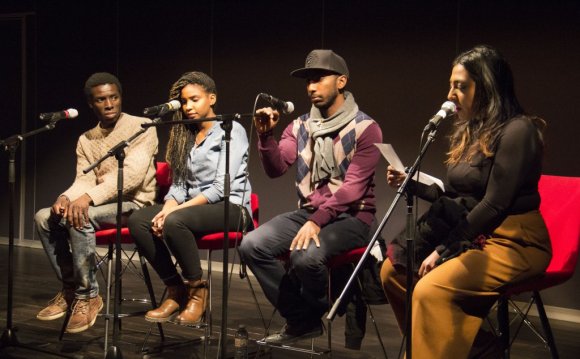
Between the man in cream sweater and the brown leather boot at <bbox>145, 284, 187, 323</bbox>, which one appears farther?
the man in cream sweater

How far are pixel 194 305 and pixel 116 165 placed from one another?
103 centimetres

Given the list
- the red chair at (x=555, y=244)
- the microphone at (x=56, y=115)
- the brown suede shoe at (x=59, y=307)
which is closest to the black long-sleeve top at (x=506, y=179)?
the red chair at (x=555, y=244)

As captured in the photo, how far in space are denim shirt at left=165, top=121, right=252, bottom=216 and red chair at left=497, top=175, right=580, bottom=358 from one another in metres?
1.41

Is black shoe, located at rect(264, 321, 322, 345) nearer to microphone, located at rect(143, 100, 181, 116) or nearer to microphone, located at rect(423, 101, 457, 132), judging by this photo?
microphone, located at rect(143, 100, 181, 116)

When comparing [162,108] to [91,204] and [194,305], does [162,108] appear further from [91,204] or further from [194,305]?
[91,204]


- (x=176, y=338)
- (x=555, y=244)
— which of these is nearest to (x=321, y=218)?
(x=555, y=244)

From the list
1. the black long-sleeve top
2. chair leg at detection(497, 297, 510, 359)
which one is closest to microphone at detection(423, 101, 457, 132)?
the black long-sleeve top

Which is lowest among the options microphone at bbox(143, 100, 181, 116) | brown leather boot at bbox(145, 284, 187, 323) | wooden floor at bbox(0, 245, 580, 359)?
wooden floor at bbox(0, 245, 580, 359)

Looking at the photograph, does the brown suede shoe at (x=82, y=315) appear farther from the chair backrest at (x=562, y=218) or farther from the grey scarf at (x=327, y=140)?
the chair backrest at (x=562, y=218)

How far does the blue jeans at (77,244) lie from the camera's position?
408 centimetres

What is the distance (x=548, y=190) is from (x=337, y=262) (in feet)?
3.06

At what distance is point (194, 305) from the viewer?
12.4ft

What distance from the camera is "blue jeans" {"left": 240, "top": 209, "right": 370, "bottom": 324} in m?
3.42

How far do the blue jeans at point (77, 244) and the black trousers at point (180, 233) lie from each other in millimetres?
287
